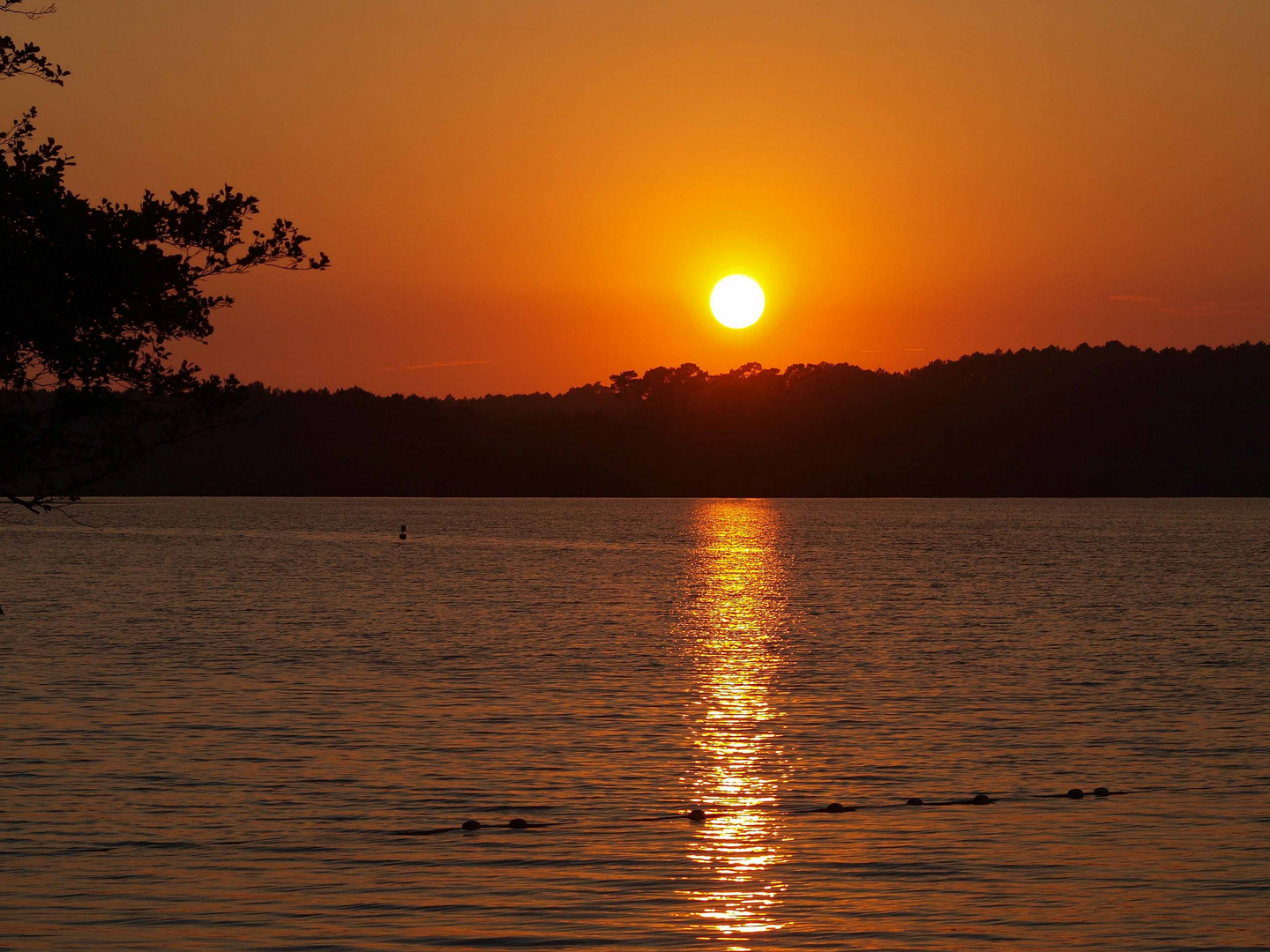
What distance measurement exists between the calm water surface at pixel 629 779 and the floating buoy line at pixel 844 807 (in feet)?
0.51

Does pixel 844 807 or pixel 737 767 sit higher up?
pixel 844 807

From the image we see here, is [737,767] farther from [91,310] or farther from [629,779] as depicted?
[91,310]

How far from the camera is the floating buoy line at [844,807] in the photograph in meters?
20.6

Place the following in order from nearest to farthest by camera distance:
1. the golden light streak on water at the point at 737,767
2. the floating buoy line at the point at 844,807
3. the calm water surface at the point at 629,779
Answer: the calm water surface at the point at 629,779
the golden light streak on water at the point at 737,767
the floating buoy line at the point at 844,807

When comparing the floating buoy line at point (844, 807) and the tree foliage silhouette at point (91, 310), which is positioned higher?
the tree foliage silhouette at point (91, 310)

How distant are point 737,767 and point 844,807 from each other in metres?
3.91

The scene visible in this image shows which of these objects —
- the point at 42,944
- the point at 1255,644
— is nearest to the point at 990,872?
the point at 42,944

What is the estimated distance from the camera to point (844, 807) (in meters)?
22.0

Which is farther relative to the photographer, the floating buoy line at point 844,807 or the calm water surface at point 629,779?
the floating buoy line at point 844,807

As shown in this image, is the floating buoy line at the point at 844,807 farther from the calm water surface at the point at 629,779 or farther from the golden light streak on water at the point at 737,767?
the golden light streak on water at the point at 737,767

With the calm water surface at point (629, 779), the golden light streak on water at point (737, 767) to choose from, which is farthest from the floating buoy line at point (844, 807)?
the golden light streak on water at point (737, 767)

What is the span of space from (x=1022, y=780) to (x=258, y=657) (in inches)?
1015

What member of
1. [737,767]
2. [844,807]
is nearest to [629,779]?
[737,767]

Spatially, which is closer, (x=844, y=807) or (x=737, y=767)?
(x=844, y=807)
